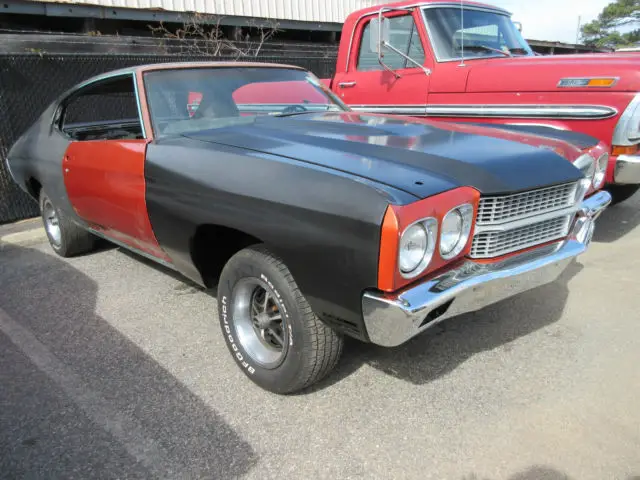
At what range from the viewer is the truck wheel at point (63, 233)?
4.54m

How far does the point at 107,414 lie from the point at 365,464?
1249 millimetres

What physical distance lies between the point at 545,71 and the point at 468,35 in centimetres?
101

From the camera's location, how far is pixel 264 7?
493 inches

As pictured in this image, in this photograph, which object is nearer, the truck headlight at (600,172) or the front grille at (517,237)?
the front grille at (517,237)

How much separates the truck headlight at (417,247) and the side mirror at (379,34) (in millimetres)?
3421

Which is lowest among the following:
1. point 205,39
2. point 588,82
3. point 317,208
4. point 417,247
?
point 417,247

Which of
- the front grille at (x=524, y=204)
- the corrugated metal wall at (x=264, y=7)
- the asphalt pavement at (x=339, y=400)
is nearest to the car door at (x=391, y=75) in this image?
the asphalt pavement at (x=339, y=400)

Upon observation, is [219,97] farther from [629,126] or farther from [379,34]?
[629,126]

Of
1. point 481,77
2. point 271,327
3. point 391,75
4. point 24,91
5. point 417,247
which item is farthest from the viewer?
point 24,91

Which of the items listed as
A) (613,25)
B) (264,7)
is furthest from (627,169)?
(613,25)

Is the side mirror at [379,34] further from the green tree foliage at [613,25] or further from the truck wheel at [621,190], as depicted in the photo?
the green tree foliage at [613,25]

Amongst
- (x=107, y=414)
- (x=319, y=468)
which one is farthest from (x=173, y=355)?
(x=319, y=468)

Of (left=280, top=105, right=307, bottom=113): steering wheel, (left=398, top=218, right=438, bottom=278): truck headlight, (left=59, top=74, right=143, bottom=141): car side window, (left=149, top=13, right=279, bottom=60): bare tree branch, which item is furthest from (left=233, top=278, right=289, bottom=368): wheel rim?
(left=149, top=13, right=279, bottom=60): bare tree branch

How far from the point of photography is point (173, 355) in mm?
3008
